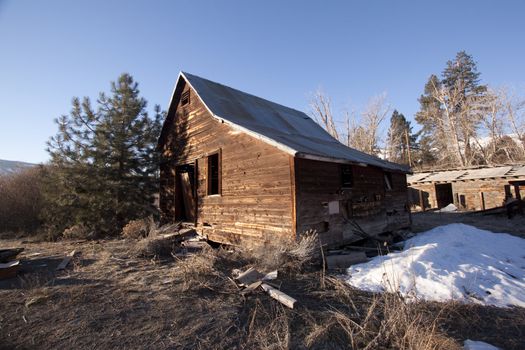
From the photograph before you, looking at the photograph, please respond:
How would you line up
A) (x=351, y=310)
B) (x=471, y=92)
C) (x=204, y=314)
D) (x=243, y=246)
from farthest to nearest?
1. (x=471, y=92)
2. (x=243, y=246)
3. (x=351, y=310)
4. (x=204, y=314)

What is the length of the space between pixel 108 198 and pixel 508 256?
1468cm

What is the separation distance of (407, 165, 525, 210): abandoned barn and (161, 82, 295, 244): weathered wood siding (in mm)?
18164

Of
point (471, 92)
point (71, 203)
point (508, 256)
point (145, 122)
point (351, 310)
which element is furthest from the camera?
point (471, 92)

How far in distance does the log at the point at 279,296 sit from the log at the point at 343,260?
265 centimetres

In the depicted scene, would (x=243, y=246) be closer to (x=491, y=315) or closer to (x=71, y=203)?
(x=491, y=315)

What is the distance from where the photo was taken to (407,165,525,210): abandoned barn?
774 inches

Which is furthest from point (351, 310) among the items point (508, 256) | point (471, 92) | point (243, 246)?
point (471, 92)

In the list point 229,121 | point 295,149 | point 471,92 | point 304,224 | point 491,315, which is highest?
point 471,92

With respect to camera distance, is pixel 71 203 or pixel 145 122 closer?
pixel 71 203

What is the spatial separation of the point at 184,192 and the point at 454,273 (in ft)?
34.5

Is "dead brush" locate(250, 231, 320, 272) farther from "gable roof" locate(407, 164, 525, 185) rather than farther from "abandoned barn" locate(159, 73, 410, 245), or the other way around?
"gable roof" locate(407, 164, 525, 185)

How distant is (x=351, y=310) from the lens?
4.73 metres

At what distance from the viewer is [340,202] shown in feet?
30.7

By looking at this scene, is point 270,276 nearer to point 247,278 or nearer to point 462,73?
point 247,278
